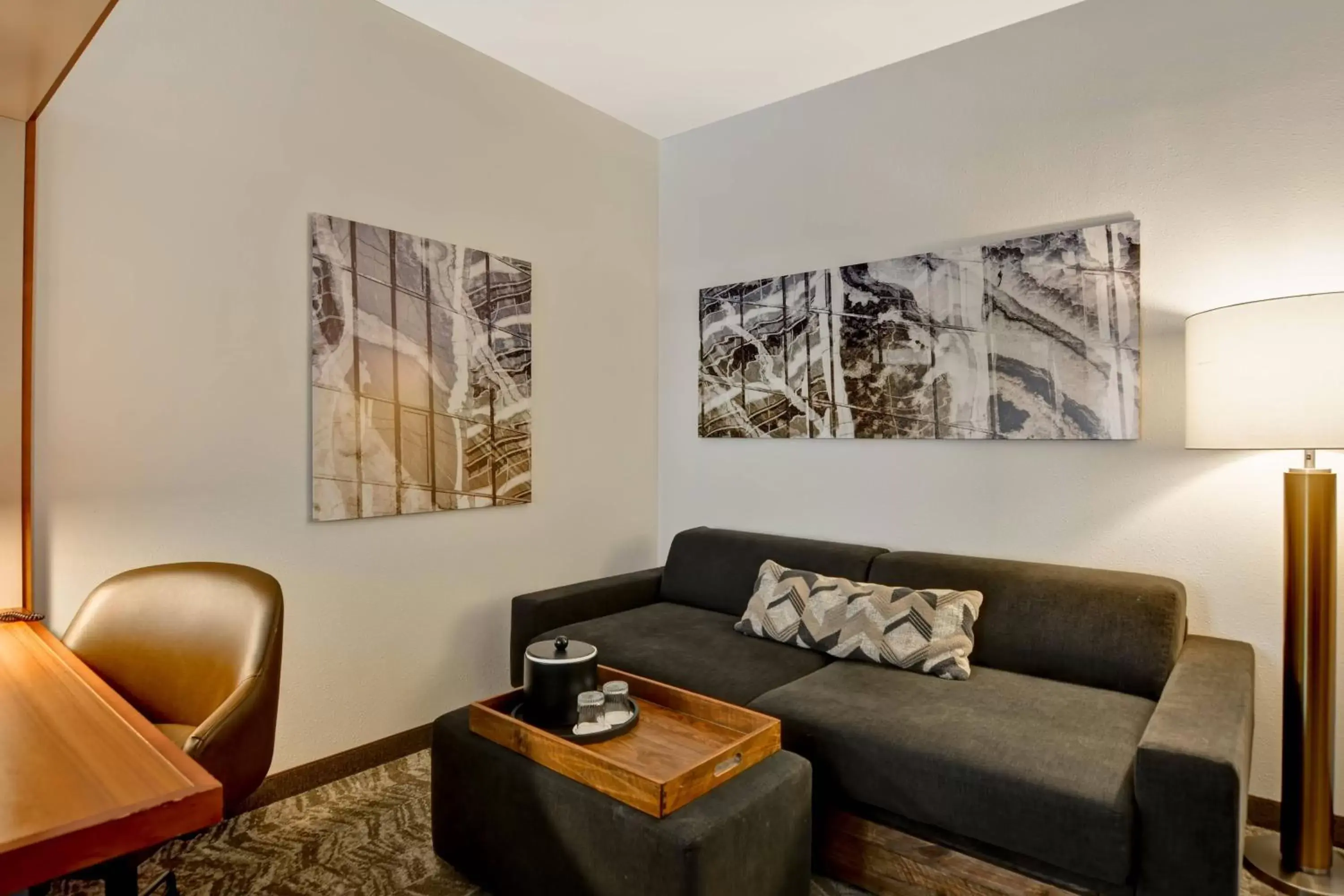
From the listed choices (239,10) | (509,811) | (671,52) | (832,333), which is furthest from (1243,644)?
(239,10)

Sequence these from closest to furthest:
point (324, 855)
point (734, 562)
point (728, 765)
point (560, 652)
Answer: point (728, 765)
point (560, 652)
point (324, 855)
point (734, 562)

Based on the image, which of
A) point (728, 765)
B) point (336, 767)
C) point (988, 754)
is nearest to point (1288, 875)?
point (988, 754)

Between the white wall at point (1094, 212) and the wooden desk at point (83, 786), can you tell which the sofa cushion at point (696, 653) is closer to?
the white wall at point (1094, 212)

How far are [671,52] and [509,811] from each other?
273 centimetres

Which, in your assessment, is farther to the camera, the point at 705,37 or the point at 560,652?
the point at 705,37

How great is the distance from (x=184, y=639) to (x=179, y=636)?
0.05 ft

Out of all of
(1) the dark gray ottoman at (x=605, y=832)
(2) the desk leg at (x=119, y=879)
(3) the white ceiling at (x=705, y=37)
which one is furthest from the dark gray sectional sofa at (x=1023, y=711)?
(3) the white ceiling at (x=705, y=37)

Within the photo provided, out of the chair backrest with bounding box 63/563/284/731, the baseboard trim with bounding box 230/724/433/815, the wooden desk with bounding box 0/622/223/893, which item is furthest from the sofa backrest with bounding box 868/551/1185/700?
the wooden desk with bounding box 0/622/223/893

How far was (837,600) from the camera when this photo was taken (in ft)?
8.38

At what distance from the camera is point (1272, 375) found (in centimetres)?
183

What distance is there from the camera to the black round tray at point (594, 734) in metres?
1.77

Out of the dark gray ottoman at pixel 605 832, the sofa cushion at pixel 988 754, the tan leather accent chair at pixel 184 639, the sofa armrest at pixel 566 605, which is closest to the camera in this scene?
the dark gray ottoman at pixel 605 832

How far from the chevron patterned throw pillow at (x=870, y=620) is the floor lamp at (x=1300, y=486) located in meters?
0.80

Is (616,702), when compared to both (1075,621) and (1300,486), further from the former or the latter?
(1300,486)
